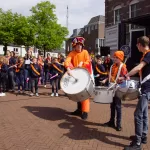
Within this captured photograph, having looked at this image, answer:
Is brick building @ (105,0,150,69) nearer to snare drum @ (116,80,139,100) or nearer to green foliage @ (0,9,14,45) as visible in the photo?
snare drum @ (116,80,139,100)

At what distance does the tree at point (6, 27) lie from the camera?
45.3 meters

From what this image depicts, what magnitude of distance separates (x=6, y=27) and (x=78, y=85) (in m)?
42.5

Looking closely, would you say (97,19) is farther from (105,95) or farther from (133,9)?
(105,95)

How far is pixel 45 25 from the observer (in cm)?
4022

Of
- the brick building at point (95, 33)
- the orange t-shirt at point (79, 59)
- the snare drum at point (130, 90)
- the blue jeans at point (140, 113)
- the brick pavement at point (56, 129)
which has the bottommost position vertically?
the brick pavement at point (56, 129)

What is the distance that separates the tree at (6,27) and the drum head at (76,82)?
132 ft

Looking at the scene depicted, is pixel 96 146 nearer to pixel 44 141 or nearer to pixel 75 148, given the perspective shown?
pixel 75 148

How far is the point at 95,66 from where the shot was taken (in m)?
13.1

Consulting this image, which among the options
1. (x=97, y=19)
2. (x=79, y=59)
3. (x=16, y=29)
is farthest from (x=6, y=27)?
(x=79, y=59)

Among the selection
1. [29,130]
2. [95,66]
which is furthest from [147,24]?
[29,130]

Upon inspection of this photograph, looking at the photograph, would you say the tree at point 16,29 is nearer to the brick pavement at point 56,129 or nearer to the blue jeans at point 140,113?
the brick pavement at point 56,129

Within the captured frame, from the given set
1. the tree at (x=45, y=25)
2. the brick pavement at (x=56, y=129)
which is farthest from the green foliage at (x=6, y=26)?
the brick pavement at (x=56, y=129)

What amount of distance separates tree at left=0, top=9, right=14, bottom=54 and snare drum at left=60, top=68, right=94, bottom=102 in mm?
40292

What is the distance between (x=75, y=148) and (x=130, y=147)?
0.95m
